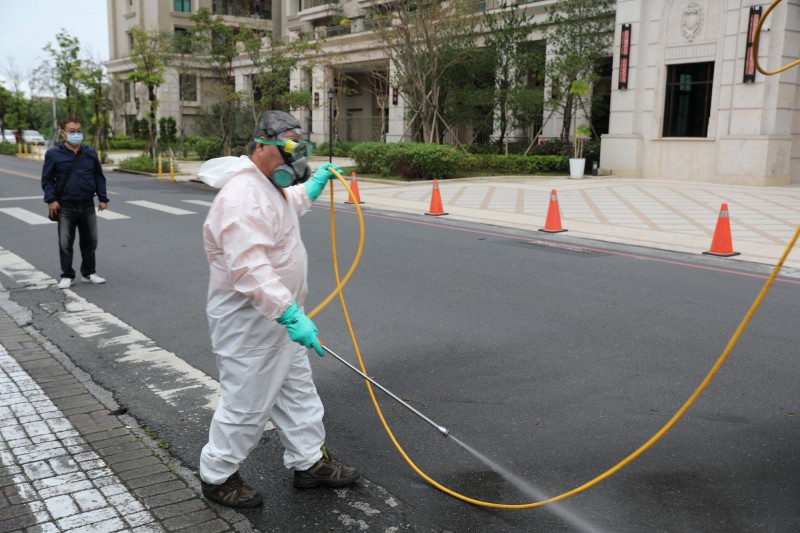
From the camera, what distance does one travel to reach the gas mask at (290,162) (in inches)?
133

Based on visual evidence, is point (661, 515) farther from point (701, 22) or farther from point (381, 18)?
point (381, 18)

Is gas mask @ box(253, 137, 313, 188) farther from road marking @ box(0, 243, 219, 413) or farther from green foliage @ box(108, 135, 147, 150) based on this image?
green foliage @ box(108, 135, 147, 150)

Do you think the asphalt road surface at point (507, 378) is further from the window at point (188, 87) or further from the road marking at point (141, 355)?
the window at point (188, 87)

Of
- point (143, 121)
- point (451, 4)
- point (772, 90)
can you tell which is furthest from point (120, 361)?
point (143, 121)

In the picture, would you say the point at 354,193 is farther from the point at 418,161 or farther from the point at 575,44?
the point at 575,44

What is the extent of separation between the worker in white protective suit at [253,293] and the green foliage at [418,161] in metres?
21.1

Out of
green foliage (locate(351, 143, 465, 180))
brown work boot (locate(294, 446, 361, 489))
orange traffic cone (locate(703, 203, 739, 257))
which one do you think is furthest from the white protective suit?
green foliage (locate(351, 143, 465, 180))

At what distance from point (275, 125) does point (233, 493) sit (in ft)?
5.71

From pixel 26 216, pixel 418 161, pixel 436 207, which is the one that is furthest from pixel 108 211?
pixel 418 161

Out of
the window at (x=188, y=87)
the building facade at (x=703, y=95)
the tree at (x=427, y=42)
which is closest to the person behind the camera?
the building facade at (x=703, y=95)

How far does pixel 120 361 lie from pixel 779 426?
4722 mm

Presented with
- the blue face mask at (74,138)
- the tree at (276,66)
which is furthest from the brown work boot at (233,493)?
the tree at (276,66)

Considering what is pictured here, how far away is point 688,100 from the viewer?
25.3m

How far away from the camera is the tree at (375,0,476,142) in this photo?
28.9 metres
